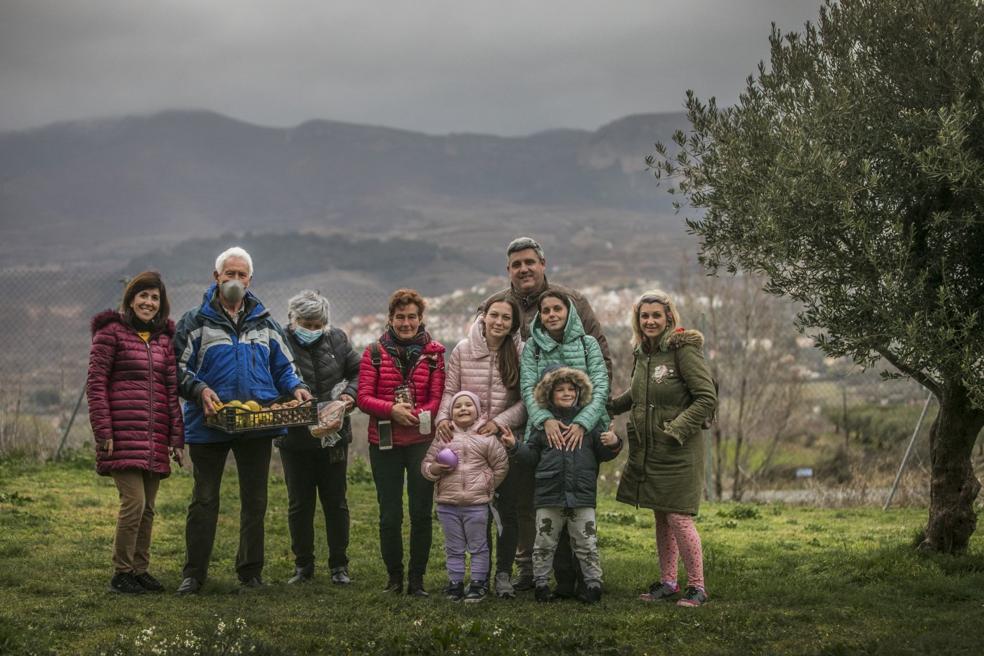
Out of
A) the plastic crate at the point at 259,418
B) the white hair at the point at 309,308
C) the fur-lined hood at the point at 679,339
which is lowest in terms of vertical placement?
the plastic crate at the point at 259,418

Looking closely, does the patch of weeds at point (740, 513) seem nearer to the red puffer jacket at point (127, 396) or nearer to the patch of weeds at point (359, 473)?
the patch of weeds at point (359, 473)

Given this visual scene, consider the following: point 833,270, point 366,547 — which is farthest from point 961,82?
point 366,547

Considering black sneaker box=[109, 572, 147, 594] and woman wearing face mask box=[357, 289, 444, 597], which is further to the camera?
black sneaker box=[109, 572, 147, 594]

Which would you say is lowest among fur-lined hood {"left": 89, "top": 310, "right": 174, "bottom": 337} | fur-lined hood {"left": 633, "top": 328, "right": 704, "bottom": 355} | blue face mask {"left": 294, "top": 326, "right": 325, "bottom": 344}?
fur-lined hood {"left": 633, "top": 328, "right": 704, "bottom": 355}

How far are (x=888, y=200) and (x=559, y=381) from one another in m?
3.10

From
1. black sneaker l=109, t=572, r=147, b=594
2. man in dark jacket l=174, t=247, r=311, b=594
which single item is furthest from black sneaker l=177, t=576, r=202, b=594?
black sneaker l=109, t=572, r=147, b=594

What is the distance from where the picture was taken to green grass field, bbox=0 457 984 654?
6328mm

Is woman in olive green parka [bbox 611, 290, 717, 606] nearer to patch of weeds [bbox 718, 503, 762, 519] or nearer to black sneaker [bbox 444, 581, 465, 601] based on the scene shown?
black sneaker [bbox 444, 581, 465, 601]

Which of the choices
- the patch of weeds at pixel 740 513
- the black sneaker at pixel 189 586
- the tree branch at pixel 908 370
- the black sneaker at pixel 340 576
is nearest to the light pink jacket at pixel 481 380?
the black sneaker at pixel 340 576

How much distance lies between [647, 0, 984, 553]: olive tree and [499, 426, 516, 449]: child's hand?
8.66 ft

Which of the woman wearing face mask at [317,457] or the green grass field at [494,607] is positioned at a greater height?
the woman wearing face mask at [317,457]

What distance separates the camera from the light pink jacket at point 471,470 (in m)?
7.39

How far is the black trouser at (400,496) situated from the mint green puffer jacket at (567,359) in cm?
92

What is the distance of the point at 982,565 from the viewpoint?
8609mm
